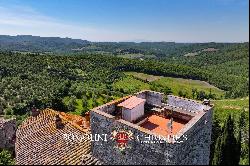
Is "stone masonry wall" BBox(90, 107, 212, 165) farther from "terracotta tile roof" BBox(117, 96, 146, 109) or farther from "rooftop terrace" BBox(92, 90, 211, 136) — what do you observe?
"terracotta tile roof" BBox(117, 96, 146, 109)

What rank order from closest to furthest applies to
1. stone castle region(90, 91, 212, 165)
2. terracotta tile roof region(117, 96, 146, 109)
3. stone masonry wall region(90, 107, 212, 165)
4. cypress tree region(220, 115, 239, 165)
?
1. stone masonry wall region(90, 107, 212, 165)
2. stone castle region(90, 91, 212, 165)
3. terracotta tile roof region(117, 96, 146, 109)
4. cypress tree region(220, 115, 239, 165)

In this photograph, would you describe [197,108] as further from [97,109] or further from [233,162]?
[233,162]

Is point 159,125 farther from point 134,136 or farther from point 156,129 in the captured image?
point 134,136

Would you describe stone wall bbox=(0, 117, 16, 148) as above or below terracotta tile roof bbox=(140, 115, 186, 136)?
below

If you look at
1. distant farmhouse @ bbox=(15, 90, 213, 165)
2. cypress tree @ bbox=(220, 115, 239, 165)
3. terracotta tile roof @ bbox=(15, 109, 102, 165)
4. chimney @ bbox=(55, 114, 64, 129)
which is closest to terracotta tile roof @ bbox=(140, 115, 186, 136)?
distant farmhouse @ bbox=(15, 90, 213, 165)

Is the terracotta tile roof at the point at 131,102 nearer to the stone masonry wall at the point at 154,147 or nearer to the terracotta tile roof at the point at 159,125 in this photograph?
the terracotta tile roof at the point at 159,125

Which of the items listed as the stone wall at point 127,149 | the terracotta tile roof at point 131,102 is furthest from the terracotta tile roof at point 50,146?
the terracotta tile roof at point 131,102

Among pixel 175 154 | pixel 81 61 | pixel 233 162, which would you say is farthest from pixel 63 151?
pixel 81 61
